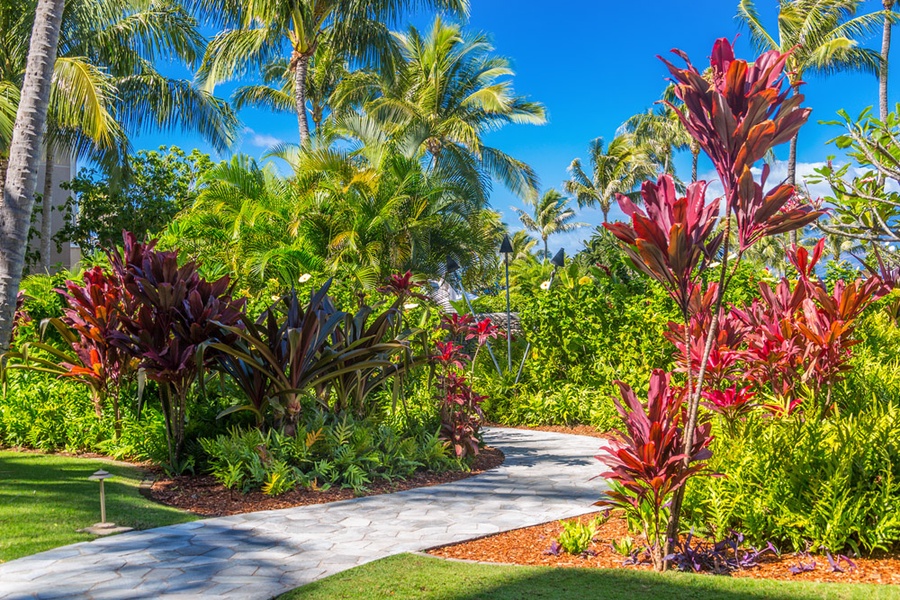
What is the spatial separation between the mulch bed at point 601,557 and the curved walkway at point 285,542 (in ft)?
0.54

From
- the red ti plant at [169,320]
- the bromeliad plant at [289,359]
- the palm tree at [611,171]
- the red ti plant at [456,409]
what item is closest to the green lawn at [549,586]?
the bromeliad plant at [289,359]

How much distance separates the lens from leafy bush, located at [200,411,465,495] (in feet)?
19.1

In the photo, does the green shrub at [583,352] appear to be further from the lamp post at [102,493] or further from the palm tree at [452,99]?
the palm tree at [452,99]

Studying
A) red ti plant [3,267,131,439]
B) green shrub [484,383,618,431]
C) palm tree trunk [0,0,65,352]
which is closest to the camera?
palm tree trunk [0,0,65,352]

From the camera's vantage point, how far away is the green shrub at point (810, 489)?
4012 millimetres

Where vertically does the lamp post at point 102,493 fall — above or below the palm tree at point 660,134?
below

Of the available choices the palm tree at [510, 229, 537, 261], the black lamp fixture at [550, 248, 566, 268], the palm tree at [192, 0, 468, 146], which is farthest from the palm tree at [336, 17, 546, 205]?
the palm tree at [510, 229, 537, 261]

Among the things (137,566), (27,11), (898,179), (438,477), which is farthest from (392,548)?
(27,11)

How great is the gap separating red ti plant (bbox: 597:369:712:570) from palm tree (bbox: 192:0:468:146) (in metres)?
15.1

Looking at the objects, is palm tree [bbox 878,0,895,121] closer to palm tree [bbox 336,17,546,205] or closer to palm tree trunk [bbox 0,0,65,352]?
palm tree [bbox 336,17,546,205]

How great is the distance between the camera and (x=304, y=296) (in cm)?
916

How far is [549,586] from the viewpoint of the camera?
11.2ft

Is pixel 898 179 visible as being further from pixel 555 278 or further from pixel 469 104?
pixel 469 104

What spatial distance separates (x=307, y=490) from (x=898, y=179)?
466 centimetres
